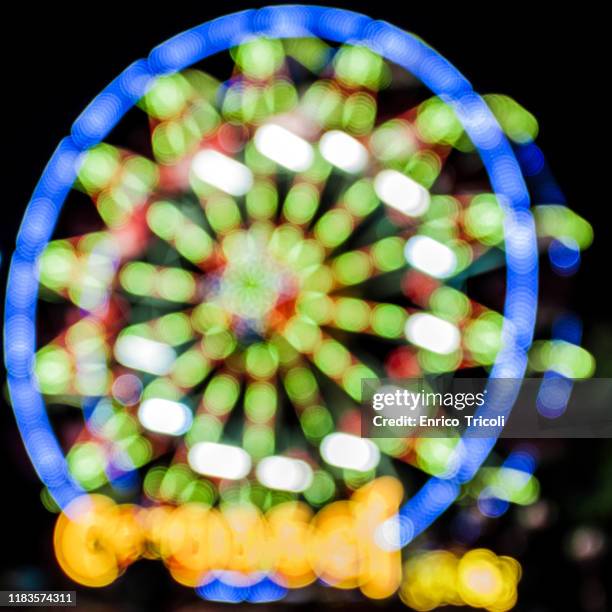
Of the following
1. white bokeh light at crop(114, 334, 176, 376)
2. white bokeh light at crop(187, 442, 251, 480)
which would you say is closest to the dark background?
white bokeh light at crop(187, 442, 251, 480)

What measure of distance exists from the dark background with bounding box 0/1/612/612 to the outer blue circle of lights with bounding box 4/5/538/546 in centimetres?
22

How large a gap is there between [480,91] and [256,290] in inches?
37.7

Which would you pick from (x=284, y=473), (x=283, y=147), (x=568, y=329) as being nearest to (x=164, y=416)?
(x=284, y=473)

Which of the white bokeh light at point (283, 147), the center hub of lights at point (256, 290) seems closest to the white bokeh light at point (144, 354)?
the center hub of lights at point (256, 290)

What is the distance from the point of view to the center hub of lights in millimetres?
2879

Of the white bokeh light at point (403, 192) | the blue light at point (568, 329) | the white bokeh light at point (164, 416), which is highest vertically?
the white bokeh light at point (403, 192)

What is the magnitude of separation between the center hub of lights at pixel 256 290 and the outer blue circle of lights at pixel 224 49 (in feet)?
1.83

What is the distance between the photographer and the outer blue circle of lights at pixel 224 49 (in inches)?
107

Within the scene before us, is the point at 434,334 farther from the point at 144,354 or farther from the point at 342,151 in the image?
the point at 144,354

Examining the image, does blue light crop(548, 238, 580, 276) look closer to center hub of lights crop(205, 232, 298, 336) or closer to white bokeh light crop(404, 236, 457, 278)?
white bokeh light crop(404, 236, 457, 278)

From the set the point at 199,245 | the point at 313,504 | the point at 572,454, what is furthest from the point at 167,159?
the point at 572,454

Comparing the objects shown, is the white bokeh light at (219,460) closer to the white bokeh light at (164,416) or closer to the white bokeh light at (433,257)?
the white bokeh light at (164,416)

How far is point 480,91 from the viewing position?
304 centimetres

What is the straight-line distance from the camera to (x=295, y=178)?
9.73 feet
